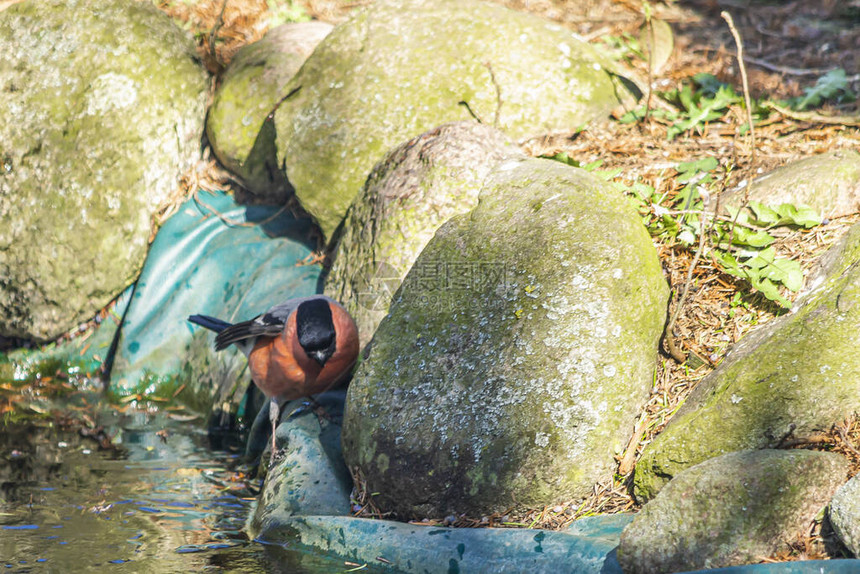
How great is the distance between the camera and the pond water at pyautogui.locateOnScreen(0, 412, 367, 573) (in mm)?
3566

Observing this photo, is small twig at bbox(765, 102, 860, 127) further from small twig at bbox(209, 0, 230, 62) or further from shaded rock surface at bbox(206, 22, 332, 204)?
small twig at bbox(209, 0, 230, 62)

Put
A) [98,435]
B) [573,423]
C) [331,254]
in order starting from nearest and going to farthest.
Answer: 1. [573,423]
2. [98,435]
3. [331,254]

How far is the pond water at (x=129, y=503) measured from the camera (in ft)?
11.7

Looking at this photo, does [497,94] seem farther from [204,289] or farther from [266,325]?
[204,289]

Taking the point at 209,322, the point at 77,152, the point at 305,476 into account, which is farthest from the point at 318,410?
the point at 77,152

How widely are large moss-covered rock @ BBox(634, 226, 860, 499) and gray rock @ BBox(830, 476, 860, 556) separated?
0.40 m

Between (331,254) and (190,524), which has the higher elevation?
(331,254)

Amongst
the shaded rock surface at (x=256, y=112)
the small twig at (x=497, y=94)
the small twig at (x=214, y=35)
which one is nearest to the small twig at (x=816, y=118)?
the small twig at (x=497, y=94)

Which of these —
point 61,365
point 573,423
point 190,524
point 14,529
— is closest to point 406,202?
point 573,423

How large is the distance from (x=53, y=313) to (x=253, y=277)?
5.77 ft

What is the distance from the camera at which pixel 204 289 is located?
20.2 ft

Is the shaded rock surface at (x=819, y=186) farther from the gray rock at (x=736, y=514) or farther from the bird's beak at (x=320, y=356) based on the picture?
the bird's beak at (x=320, y=356)

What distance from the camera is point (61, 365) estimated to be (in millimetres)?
6438

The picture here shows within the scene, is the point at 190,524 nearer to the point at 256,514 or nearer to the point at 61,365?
the point at 256,514
